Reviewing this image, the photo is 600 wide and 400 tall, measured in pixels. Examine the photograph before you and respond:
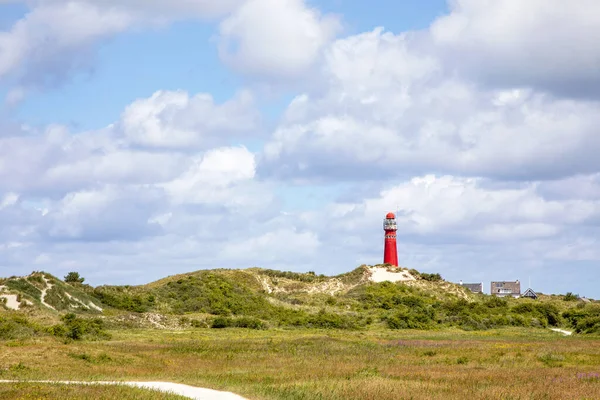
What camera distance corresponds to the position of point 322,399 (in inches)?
1061

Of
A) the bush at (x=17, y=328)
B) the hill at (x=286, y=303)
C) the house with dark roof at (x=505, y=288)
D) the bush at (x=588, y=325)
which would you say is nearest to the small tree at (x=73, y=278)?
the hill at (x=286, y=303)

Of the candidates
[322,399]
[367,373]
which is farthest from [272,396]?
[367,373]

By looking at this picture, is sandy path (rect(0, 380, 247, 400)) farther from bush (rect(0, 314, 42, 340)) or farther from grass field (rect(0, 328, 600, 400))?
bush (rect(0, 314, 42, 340))

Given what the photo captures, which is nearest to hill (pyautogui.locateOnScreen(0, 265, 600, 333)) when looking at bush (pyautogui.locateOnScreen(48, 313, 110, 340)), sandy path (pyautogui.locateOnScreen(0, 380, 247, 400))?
bush (pyautogui.locateOnScreen(48, 313, 110, 340))

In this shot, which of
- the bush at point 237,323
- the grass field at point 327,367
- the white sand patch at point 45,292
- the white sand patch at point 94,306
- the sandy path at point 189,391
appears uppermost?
the white sand patch at point 45,292

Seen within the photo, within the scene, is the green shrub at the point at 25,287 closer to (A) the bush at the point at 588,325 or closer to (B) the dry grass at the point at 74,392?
(B) the dry grass at the point at 74,392

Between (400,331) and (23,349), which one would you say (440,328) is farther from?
(23,349)

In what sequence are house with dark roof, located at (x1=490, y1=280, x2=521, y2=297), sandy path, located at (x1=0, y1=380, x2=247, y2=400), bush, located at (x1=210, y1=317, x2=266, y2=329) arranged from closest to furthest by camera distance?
sandy path, located at (x1=0, y1=380, x2=247, y2=400)
bush, located at (x1=210, y1=317, x2=266, y2=329)
house with dark roof, located at (x1=490, y1=280, x2=521, y2=297)

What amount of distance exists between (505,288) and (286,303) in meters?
98.9

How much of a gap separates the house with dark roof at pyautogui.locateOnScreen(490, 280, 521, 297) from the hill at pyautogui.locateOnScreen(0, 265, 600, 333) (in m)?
55.6

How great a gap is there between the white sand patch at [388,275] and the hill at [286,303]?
16cm

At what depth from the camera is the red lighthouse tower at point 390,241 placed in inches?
4719

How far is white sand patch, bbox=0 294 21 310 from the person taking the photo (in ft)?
243

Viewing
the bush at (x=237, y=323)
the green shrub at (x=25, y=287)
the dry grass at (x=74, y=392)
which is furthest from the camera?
the green shrub at (x=25, y=287)
